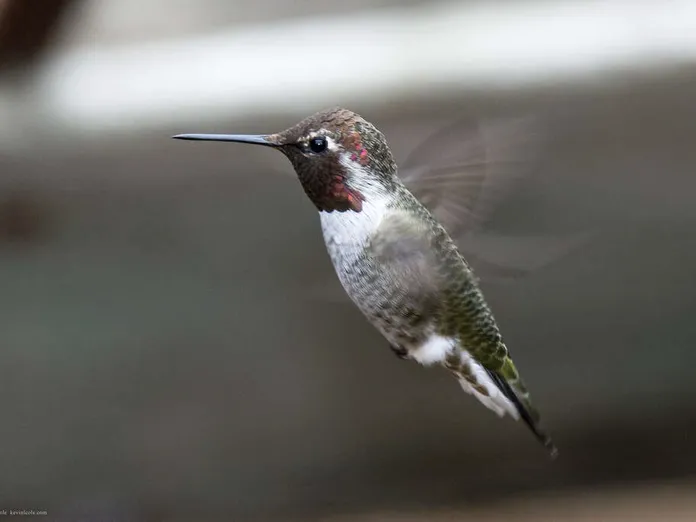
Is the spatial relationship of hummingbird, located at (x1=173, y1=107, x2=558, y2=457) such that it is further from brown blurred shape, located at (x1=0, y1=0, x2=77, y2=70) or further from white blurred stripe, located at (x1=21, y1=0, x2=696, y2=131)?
white blurred stripe, located at (x1=21, y1=0, x2=696, y2=131)

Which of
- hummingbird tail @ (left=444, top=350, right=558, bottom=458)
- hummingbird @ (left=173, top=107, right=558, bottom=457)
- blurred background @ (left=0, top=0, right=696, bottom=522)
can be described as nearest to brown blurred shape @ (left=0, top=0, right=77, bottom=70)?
blurred background @ (left=0, top=0, right=696, bottom=522)

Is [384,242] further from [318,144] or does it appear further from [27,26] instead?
[27,26]

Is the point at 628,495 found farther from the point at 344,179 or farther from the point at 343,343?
the point at 344,179

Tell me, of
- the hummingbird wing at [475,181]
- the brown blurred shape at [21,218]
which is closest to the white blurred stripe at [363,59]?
the brown blurred shape at [21,218]

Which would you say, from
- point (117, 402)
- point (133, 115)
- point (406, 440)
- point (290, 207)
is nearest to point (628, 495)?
point (406, 440)

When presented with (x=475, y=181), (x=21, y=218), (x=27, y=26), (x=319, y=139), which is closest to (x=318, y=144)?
(x=319, y=139)
